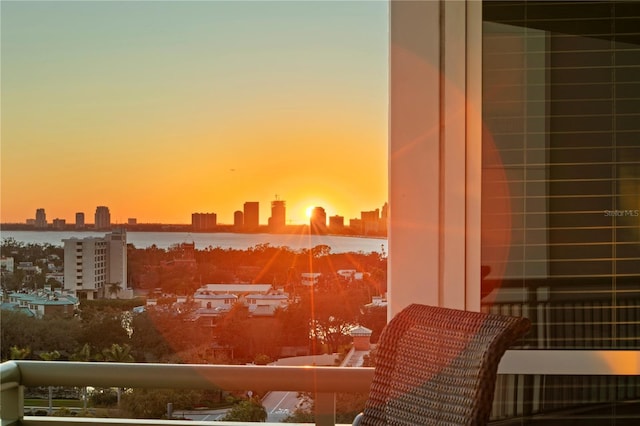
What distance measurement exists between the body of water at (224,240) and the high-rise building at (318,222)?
36 millimetres

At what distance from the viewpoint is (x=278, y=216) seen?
12.6 feet

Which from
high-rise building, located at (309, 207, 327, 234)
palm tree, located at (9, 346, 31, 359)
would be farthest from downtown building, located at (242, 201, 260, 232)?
palm tree, located at (9, 346, 31, 359)

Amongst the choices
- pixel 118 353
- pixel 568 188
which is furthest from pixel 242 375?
pixel 118 353

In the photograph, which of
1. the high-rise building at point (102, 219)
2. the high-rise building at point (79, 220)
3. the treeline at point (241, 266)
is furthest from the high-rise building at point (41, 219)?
the treeline at point (241, 266)

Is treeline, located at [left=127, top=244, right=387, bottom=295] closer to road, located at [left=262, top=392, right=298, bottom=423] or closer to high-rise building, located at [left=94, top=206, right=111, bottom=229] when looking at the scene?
high-rise building, located at [left=94, top=206, right=111, bottom=229]

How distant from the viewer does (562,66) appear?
7.97 feet

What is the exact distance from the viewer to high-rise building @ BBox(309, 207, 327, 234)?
3762 mm

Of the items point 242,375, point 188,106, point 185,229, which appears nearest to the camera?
point 242,375

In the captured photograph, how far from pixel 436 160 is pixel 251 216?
5.37 ft

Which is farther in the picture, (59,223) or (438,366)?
(59,223)

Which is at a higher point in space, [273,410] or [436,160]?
[436,160]

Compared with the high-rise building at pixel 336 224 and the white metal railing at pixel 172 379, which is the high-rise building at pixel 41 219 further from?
the high-rise building at pixel 336 224

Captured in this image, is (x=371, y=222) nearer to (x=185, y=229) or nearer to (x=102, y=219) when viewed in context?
(x=185, y=229)

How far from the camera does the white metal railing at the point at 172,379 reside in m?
2.55
